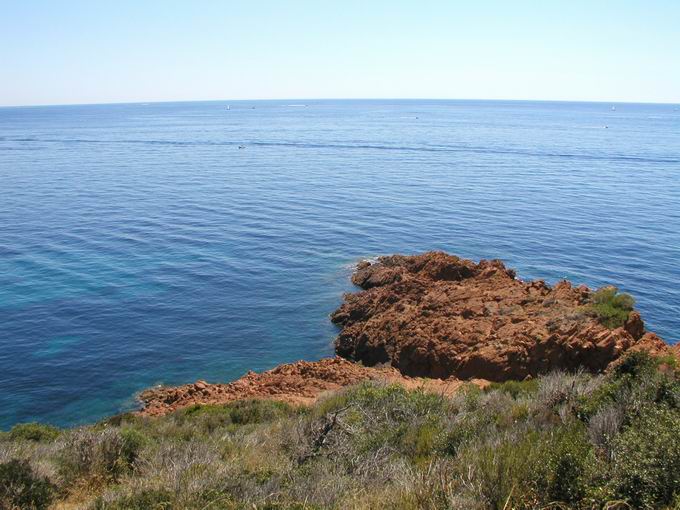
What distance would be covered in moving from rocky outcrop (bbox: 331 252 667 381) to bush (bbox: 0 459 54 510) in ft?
50.9

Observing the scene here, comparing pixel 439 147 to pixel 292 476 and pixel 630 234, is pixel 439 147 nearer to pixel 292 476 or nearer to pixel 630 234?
pixel 630 234

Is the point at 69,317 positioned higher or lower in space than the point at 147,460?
lower

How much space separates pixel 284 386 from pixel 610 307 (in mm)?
12893

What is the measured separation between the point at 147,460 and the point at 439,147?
8633 cm

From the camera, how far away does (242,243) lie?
3981 cm

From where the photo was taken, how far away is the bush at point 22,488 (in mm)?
9219

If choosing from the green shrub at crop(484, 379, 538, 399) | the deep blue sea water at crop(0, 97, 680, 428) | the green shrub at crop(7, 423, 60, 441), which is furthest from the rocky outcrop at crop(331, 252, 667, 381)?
the green shrub at crop(7, 423, 60, 441)

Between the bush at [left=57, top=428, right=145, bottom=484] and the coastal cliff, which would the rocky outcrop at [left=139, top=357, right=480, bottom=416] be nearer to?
the coastal cliff

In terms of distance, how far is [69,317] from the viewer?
90.9 ft

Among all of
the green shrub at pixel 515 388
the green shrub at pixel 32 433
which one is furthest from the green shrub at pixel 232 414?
the green shrub at pixel 515 388

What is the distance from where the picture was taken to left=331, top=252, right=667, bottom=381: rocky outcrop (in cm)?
2069

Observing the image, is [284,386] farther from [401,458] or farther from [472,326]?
[401,458]

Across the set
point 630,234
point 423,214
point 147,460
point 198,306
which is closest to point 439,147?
point 423,214

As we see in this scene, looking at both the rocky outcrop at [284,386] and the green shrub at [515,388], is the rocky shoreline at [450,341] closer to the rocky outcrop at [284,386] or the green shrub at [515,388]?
the rocky outcrop at [284,386]
